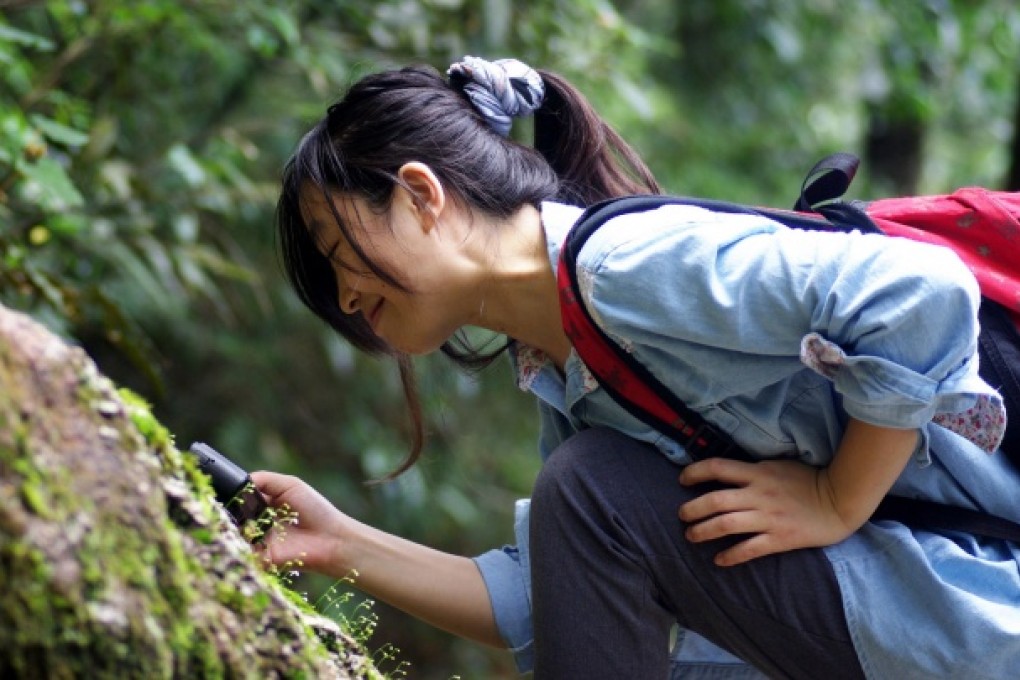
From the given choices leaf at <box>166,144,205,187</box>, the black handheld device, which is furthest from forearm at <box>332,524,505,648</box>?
leaf at <box>166,144,205,187</box>

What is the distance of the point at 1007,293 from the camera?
1591 mm

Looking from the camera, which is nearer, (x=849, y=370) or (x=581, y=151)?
(x=849, y=370)

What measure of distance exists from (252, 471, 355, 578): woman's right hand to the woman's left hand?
1.71 feet

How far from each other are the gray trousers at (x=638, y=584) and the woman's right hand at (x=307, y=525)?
347 millimetres

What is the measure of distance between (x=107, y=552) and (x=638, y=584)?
79 centimetres

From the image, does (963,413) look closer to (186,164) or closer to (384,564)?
(384,564)

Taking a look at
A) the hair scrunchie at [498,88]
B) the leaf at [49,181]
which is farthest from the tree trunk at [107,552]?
the leaf at [49,181]

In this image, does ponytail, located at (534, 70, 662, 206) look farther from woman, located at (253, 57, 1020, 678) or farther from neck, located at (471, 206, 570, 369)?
neck, located at (471, 206, 570, 369)

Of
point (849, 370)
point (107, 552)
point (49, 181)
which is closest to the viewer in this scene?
point (107, 552)

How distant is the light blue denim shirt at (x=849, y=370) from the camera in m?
1.43

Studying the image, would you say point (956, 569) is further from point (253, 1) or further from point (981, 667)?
point (253, 1)

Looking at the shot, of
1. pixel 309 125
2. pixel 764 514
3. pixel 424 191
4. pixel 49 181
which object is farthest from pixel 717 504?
pixel 309 125

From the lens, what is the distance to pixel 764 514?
1.58 metres

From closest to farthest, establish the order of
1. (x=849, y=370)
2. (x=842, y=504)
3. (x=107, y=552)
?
(x=107, y=552) < (x=849, y=370) < (x=842, y=504)
